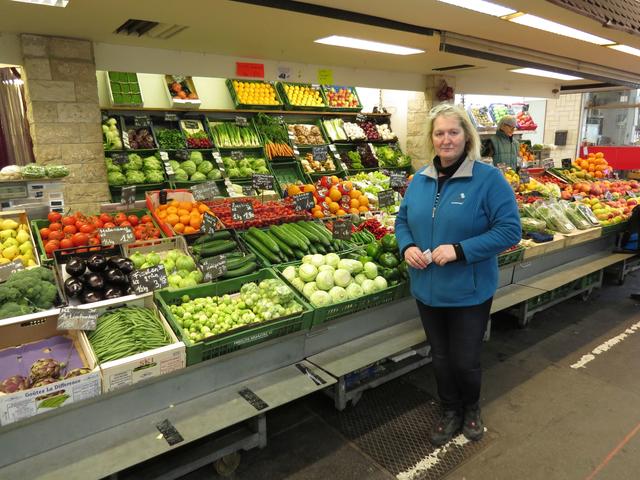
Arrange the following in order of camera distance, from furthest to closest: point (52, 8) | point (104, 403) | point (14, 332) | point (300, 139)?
point (300, 139)
point (52, 8)
point (14, 332)
point (104, 403)

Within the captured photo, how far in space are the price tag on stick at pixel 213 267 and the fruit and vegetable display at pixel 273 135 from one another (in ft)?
13.0

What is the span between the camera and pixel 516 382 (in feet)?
11.9

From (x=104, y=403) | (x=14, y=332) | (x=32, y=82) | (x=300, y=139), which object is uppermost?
(x=32, y=82)

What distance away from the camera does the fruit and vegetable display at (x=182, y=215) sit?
3.71 metres

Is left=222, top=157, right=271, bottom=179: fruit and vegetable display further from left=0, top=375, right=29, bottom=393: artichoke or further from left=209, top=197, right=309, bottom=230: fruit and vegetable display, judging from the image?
left=0, top=375, right=29, bottom=393: artichoke

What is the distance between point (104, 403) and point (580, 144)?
14.0 meters

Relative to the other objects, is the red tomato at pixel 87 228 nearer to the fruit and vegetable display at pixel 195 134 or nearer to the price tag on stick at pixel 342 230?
the price tag on stick at pixel 342 230

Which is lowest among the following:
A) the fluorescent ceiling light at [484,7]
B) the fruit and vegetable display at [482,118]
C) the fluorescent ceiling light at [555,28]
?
the fruit and vegetable display at [482,118]

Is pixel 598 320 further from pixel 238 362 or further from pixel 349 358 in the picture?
pixel 238 362

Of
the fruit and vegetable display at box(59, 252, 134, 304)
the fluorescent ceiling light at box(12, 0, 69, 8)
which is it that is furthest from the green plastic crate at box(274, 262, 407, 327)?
the fluorescent ceiling light at box(12, 0, 69, 8)

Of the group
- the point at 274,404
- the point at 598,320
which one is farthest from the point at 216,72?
the point at 598,320

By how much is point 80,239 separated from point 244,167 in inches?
136

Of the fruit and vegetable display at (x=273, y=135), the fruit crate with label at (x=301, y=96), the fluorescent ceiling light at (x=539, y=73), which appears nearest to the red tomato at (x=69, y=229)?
the fruit and vegetable display at (x=273, y=135)

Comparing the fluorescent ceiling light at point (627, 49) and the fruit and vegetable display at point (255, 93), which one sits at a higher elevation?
the fluorescent ceiling light at point (627, 49)
